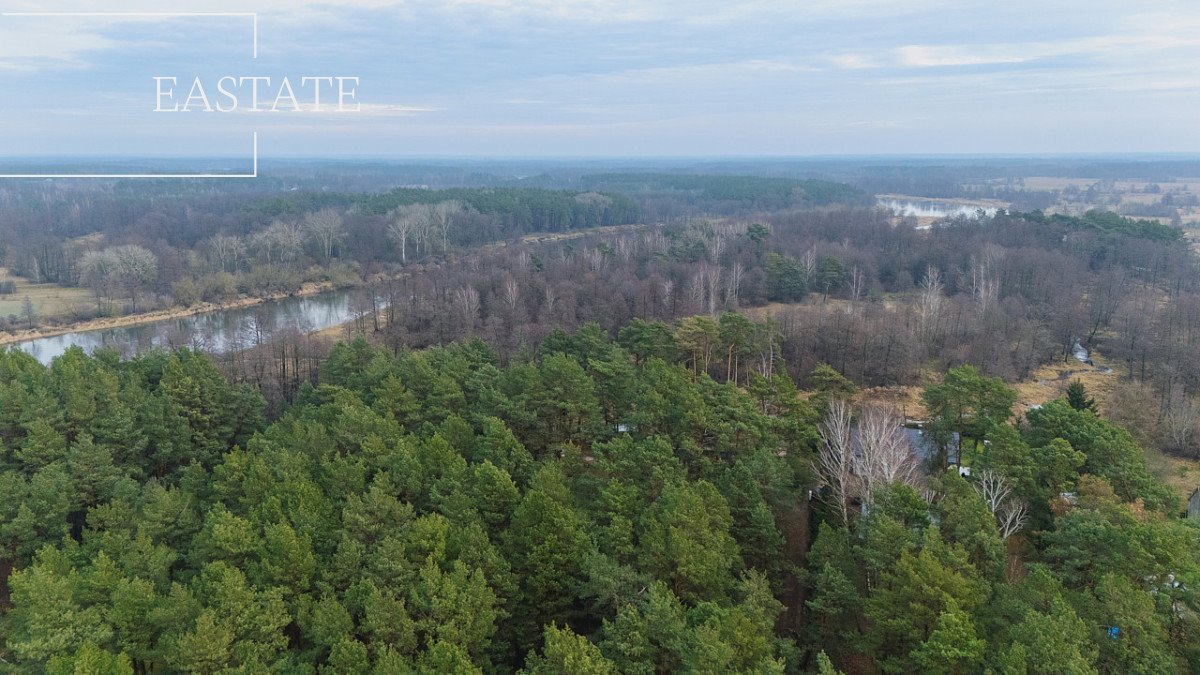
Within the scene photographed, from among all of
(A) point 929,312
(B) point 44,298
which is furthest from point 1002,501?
(B) point 44,298

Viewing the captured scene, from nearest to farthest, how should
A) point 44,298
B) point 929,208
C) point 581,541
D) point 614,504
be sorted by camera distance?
1. point 581,541
2. point 614,504
3. point 44,298
4. point 929,208

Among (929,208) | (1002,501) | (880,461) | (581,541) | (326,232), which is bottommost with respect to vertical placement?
(581,541)

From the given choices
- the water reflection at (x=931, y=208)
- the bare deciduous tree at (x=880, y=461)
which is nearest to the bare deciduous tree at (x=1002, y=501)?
the bare deciduous tree at (x=880, y=461)

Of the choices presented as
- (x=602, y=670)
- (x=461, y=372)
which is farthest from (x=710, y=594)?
(x=461, y=372)

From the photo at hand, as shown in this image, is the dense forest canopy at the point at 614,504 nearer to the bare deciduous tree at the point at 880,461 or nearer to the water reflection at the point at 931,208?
the bare deciduous tree at the point at 880,461

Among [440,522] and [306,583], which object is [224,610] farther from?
[440,522]

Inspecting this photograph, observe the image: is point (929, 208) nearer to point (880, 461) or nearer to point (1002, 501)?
point (1002, 501)
